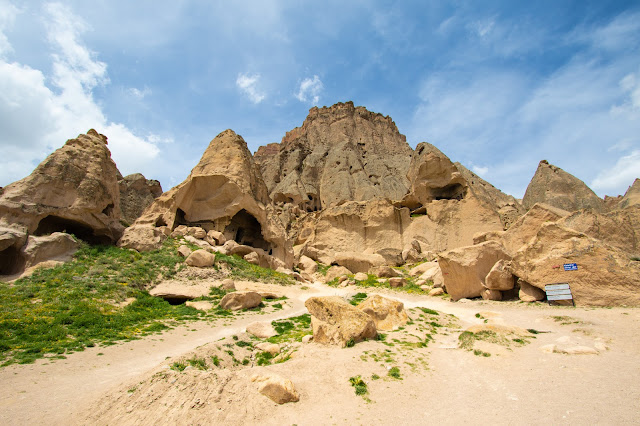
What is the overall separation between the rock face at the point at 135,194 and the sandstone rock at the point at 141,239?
13.0 meters

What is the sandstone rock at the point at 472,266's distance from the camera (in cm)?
1358

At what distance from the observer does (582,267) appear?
10.5 m

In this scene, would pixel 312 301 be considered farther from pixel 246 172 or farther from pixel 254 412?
pixel 246 172

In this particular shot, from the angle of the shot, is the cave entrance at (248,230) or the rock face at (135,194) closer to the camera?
the cave entrance at (248,230)

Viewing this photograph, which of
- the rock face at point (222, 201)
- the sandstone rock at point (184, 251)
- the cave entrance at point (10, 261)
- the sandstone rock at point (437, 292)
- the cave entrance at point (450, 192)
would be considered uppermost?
the cave entrance at point (450, 192)

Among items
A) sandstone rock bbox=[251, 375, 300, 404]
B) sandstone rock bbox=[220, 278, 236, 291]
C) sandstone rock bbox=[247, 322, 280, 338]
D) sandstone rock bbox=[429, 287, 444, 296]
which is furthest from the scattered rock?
sandstone rock bbox=[429, 287, 444, 296]

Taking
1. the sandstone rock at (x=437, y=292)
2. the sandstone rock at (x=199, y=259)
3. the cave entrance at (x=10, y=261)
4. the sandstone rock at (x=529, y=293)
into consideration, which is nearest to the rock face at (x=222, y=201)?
the sandstone rock at (x=199, y=259)

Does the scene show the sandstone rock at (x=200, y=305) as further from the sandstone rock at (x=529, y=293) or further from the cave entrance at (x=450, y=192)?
the cave entrance at (x=450, y=192)

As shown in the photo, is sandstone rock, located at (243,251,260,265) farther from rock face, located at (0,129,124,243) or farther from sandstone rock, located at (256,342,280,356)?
sandstone rock, located at (256,342,280,356)

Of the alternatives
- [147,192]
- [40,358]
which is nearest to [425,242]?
[40,358]

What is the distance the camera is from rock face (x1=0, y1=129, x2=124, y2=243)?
14188mm

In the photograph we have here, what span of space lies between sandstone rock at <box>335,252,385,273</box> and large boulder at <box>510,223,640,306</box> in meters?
14.5

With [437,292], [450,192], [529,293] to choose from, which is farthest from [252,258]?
[450,192]

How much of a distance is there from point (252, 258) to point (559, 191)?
2865 cm
